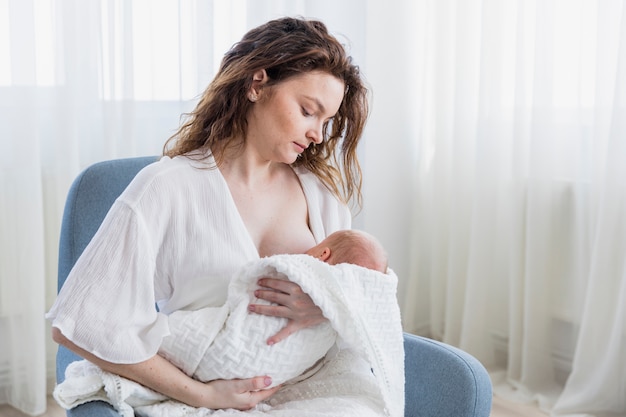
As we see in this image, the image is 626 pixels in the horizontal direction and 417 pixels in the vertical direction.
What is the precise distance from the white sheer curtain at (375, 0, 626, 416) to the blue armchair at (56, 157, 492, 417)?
1171 mm

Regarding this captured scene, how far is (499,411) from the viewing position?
106 inches

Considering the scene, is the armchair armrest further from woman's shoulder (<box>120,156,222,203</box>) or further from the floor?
the floor

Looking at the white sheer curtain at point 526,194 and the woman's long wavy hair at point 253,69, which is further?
the white sheer curtain at point 526,194

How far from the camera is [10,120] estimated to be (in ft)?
7.91

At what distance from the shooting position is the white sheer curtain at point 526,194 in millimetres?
2527

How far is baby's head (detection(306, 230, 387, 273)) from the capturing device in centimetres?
142

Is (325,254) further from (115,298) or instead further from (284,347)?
(115,298)

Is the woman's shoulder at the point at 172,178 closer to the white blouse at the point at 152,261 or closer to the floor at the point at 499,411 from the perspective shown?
the white blouse at the point at 152,261

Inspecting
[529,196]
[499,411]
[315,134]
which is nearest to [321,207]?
[315,134]

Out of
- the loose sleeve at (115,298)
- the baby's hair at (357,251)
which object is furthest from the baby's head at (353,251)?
the loose sleeve at (115,298)

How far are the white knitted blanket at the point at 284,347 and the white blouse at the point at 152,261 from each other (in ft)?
0.19

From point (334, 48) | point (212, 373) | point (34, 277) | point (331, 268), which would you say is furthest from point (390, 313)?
point (34, 277)

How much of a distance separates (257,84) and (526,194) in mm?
1556

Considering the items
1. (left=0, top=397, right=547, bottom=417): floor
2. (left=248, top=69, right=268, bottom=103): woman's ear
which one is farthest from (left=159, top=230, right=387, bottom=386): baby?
(left=0, top=397, right=547, bottom=417): floor
